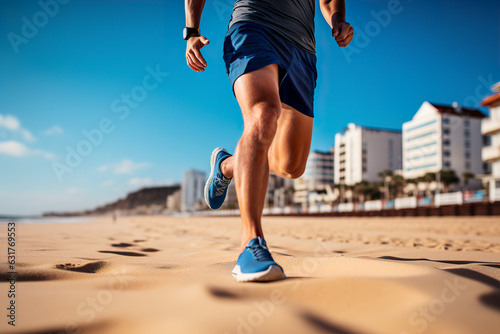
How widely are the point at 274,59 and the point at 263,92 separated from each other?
246 millimetres

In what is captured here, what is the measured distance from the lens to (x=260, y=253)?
4.85 feet

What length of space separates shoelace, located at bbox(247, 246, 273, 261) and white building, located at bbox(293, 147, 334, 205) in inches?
3704

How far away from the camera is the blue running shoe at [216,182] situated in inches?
95.1

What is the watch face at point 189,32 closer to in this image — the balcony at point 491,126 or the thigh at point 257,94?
the thigh at point 257,94

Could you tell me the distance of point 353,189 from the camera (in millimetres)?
76000

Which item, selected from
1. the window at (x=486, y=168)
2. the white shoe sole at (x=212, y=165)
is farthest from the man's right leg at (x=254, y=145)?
the window at (x=486, y=168)

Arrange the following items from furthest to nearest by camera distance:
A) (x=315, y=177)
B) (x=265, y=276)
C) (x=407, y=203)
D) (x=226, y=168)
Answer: (x=315, y=177) < (x=407, y=203) < (x=226, y=168) < (x=265, y=276)

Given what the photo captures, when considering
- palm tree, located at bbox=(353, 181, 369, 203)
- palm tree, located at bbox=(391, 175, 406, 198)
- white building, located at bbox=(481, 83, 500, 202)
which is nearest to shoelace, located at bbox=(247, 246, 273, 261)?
white building, located at bbox=(481, 83, 500, 202)

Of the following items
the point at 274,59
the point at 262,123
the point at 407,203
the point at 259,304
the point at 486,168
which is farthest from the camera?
the point at 486,168

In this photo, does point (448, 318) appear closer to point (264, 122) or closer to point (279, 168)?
point (264, 122)

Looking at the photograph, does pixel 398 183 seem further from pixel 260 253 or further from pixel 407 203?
pixel 260 253

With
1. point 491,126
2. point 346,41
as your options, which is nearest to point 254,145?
point 346,41

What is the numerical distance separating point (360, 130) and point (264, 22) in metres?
83.2

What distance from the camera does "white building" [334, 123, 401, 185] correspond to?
8175 cm
